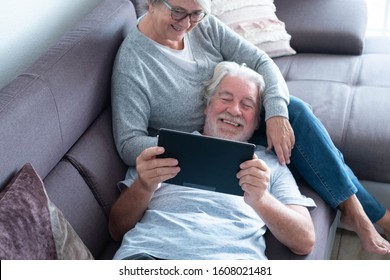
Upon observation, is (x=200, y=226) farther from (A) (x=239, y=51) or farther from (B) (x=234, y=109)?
(A) (x=239, y=51)

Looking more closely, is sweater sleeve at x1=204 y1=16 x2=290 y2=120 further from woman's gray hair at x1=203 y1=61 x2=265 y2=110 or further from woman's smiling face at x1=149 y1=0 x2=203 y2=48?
woman's smiling face at x1=149 y1=0 x2=203 y2=48

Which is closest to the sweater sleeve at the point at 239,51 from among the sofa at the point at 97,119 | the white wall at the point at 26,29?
the sofa at the point at 97,119

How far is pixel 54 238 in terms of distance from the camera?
135 cm

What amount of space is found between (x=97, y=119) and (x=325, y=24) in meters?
1.34

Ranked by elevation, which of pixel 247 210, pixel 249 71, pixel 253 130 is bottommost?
pixel 247 210

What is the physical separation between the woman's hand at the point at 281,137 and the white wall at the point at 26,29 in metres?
0.88

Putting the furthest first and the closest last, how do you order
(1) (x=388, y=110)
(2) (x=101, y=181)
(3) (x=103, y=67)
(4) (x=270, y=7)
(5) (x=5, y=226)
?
(4) (x=270, y=7)
(1) (x=388, y=110)
(3) (x=103, y=67)
(2) (x=101, y=181)
(5) (x=5, y=226)

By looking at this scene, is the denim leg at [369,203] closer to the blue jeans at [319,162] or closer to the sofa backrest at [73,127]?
the blue jeans at [319,162]

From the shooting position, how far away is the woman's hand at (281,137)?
1.86 metres

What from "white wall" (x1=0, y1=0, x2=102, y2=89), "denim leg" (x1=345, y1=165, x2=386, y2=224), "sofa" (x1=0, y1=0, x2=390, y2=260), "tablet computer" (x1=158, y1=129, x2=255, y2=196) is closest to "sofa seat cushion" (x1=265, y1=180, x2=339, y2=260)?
"sofa" (x1=0, y1=0, x2=390, y2=260)

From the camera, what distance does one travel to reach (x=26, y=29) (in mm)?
1949
